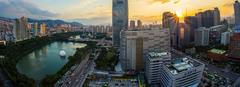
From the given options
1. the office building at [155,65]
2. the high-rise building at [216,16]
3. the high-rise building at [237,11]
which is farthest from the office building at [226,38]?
the office building at [155,65]

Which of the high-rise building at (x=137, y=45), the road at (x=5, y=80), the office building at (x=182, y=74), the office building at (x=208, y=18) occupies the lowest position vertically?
the road at (x=5, y=80)

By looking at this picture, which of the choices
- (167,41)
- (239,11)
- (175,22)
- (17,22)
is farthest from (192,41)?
(17,22)

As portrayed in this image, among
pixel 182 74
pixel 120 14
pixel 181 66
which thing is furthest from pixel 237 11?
pixel 182 74

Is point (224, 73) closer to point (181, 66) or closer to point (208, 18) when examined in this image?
point (181, 66)

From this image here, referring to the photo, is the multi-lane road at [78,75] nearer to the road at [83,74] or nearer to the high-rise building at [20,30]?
the road at [83,74]

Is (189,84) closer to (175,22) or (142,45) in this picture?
(142,45)
